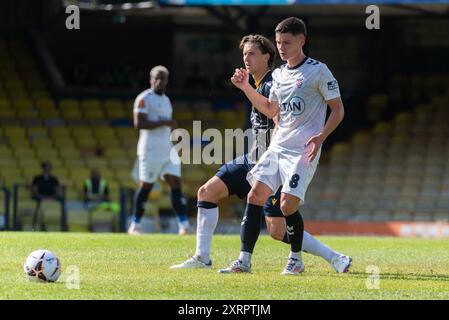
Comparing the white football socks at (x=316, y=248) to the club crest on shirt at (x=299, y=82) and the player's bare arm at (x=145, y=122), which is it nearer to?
the club crest on shirt at (x=299, y=82)

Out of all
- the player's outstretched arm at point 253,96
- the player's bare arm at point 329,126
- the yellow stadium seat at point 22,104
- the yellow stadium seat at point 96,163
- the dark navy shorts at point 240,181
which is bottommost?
the yellow stadium seat at point 96,163

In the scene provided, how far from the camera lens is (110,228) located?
24359mm

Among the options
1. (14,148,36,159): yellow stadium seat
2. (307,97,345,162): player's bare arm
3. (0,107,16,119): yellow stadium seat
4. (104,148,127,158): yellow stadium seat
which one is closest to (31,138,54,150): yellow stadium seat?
(14,148,36,159): yellow stadium seat

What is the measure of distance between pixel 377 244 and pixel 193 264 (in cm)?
546

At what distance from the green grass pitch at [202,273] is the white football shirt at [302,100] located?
4.18 ft

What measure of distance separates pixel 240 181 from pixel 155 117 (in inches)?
262

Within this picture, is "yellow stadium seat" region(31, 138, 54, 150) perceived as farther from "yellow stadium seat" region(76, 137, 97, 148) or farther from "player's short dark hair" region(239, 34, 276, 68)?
"player's short dark hair" region(239, 34, 276, 68)

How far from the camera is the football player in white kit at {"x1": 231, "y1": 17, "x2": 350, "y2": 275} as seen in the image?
1084 centimetres

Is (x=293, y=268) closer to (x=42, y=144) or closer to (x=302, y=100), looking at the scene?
(x=302, y=100)

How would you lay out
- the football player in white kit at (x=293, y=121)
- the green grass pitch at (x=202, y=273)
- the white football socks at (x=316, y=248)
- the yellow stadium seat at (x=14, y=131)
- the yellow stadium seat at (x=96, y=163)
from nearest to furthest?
the green grass pitch at (x=202, y=273)
the football player in white kit at (x=293, y=121)
the white football socks at (x=316, y=248)
the yellow stadium seat at (x=96, y=163)
the yellow stadium seat at (x=14, y=131)

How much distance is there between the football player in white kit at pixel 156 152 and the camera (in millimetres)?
Result: 17750

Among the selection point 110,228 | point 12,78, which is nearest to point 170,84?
point 12,78

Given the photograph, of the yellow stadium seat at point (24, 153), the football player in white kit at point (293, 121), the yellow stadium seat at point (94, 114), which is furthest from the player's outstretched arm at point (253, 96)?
the yellow stadium seat at point (94, 114)
